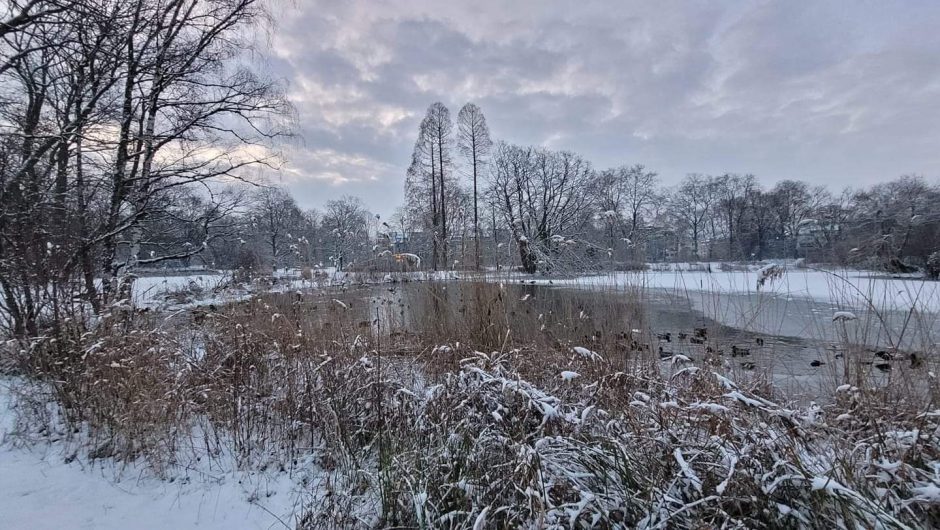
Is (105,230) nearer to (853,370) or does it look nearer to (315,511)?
(315,511)

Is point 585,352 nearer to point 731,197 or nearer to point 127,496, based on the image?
point 127,496

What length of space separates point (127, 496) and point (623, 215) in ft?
48.4

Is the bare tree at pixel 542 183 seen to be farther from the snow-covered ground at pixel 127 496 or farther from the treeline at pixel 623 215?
the snow-covered ground at pixel 127 496

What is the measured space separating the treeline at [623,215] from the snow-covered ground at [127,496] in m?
2.88

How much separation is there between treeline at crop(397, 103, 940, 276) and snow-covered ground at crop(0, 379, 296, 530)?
113 inches

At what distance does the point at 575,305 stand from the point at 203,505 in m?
3.76

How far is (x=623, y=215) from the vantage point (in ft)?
46.5

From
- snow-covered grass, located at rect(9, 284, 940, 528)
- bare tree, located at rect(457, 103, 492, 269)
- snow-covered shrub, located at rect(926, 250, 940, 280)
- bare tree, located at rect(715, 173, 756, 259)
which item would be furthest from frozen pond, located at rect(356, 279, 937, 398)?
bare tree, located at rect(715, 173, 756, 259)

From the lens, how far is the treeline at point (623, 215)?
3.82m

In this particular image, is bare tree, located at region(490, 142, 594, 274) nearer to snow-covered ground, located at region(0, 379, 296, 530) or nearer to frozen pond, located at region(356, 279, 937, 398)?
frozen pond, located at region(356, 279, 937, 398)

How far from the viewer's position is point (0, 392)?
3.46 m

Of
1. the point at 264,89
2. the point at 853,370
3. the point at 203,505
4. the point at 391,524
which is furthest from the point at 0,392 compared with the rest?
the point at 853,370

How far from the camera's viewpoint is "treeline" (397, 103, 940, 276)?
382cm

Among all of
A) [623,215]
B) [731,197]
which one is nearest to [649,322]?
[623,215]
